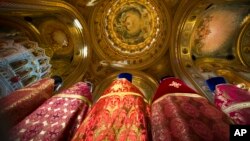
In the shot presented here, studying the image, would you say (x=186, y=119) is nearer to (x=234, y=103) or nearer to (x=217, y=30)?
(x=234, y=103)

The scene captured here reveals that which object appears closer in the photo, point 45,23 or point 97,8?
point 45,23

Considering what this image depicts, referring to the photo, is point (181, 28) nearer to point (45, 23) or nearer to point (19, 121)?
point (45, 23)

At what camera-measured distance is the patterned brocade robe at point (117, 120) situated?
6.01ft

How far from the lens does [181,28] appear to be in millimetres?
7809

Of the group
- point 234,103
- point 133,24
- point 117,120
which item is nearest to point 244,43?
point 133,24

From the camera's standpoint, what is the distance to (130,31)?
9000mm

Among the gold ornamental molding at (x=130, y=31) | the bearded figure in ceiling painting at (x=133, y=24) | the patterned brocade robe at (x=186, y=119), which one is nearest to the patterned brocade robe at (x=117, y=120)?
the patterned brocade robe at (x=186, y=119)

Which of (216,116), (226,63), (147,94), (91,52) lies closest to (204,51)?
(226,63)

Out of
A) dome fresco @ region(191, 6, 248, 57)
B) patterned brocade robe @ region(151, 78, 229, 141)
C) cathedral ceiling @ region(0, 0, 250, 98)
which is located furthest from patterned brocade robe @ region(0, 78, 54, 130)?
dome fresco @ region(191, 6, 248, 57)

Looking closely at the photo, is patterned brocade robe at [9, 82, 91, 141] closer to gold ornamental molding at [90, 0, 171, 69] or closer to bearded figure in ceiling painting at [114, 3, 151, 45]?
gold ornamental molding at [90, 0, 171, 69]

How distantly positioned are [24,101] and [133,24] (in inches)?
278

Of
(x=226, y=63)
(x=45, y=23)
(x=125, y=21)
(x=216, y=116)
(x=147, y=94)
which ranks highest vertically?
(x=125, y=21)

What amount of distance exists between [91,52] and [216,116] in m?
7.06

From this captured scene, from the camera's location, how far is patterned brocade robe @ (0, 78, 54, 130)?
210 cm
